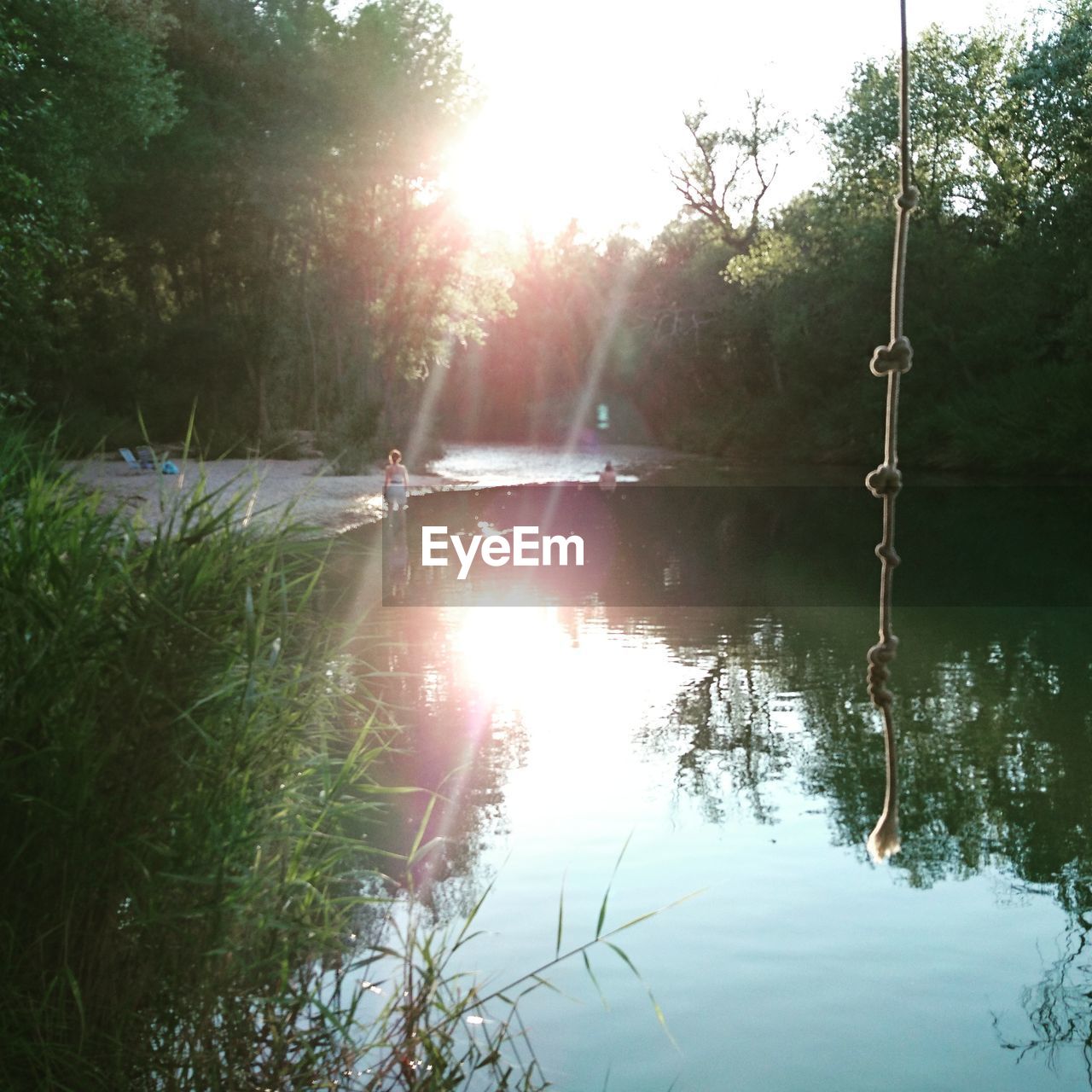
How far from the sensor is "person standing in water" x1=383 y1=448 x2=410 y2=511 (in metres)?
23.6

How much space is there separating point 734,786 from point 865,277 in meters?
37.3

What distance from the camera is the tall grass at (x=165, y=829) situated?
13.1ft

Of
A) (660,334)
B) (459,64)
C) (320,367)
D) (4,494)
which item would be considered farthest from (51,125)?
(660,334)

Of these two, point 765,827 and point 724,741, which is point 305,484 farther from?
point 765,827

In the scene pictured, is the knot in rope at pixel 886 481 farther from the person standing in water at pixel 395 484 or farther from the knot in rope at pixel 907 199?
the person standing in water at pixel 395 484

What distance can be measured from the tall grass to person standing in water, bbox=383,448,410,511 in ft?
61.9

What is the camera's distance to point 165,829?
4.19m

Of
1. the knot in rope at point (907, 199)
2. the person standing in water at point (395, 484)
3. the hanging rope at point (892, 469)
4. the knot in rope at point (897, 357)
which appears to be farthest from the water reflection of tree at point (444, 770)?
the person standing in water at point (395, 484)

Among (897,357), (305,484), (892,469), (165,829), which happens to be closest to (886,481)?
(892,469)

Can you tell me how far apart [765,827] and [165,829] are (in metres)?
4.98

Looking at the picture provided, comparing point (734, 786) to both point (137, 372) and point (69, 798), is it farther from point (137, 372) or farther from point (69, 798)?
point (137, 372)

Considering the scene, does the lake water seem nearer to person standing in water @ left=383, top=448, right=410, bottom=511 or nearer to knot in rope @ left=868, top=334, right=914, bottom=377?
knot in rope @ left=868, top=334, right=914, bottom=377

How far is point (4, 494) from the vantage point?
192 inches

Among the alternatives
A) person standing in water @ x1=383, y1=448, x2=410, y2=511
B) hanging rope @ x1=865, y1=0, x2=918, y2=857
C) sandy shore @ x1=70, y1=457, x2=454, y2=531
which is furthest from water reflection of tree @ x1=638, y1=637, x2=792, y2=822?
person standing in water @ x1=383, y1=448, x2=410, y2=511
